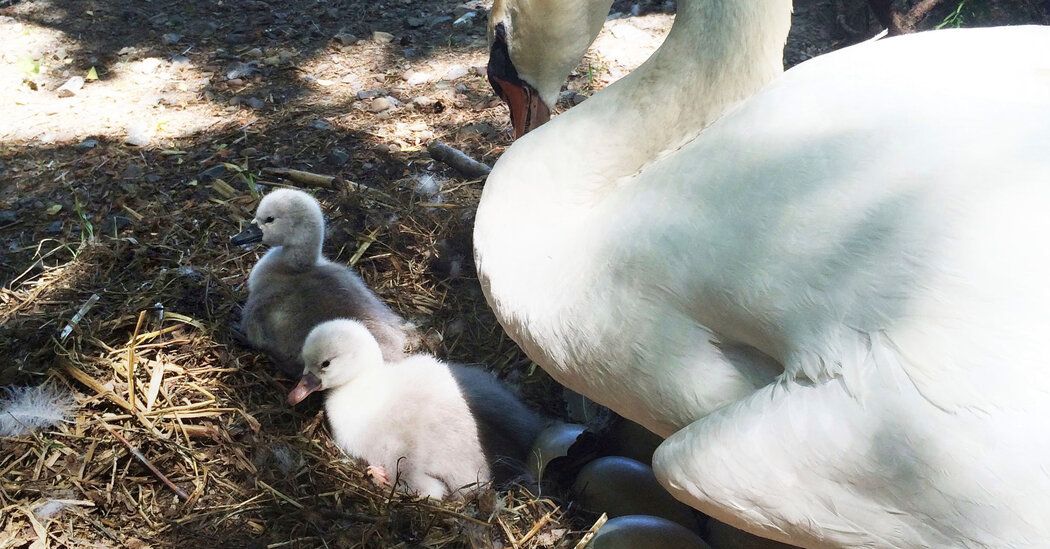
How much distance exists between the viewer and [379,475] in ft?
A: 8.21

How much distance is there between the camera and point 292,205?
117 inches

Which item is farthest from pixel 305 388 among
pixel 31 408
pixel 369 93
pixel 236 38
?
pixel 236 38

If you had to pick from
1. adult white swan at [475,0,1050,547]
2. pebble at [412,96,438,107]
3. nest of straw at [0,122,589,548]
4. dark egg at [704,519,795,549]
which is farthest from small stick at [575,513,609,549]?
pebble at [412,96,438,107]

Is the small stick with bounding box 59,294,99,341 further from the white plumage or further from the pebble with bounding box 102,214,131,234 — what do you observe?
the pebble with bounding box 102,214,131,234

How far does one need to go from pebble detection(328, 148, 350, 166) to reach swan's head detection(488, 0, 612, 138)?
1.43m

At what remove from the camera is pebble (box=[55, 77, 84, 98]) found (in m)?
4.21

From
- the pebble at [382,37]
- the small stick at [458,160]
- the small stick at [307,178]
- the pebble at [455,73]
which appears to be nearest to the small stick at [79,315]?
the small stick at [307,178]

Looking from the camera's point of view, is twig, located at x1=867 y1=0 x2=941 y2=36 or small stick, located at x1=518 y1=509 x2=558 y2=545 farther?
twig, located at x1=867 y1=0 x2=941 y2=36

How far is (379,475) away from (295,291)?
777 mm

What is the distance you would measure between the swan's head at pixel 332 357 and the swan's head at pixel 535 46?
0.81 meters

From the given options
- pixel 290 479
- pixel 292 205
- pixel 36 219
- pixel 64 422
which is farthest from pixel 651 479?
pixel 36 219

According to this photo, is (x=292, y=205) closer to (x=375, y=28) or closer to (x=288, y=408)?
(x=288, y=408)

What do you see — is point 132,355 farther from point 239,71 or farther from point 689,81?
point 239,71

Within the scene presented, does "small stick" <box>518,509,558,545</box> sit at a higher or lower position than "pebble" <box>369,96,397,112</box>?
lower
